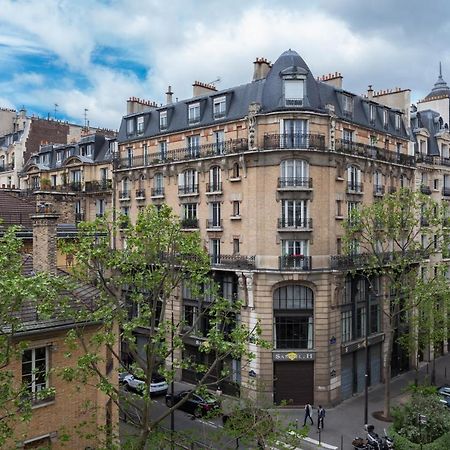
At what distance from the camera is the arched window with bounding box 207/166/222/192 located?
37.4 m

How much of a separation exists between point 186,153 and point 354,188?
1295 cm

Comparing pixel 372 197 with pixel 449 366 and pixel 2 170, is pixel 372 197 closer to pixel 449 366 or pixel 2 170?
pixel 449 366

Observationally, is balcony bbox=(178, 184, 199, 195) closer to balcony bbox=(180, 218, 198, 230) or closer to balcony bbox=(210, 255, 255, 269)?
balcony bbox=(180, 218, 198, 230)

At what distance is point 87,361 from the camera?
13.0m

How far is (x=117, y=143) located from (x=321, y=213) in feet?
68.8

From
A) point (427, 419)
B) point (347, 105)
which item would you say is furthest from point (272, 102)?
point (427, 419)

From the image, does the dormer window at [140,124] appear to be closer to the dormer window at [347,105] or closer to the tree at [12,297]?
the dormer window at [347,105]

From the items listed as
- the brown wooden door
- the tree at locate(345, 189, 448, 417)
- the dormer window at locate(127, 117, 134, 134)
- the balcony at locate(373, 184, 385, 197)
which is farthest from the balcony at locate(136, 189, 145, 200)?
the balcony at locate(373, 184, 385, 197)

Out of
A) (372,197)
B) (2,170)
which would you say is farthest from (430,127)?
(2,170)

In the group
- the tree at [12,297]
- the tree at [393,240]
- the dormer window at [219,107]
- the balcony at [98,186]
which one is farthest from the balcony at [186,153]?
the tree at [12,297]

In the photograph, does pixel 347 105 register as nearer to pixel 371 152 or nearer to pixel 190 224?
pixel 371 152

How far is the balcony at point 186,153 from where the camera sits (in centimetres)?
3622

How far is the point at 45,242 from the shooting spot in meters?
19.4

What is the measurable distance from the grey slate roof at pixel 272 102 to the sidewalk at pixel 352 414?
1979 cm
